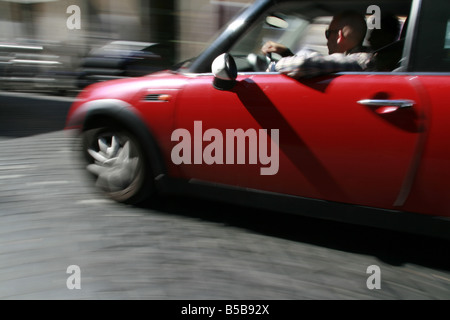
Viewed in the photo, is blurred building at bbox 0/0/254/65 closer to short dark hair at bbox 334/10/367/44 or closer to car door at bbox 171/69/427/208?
short dark hair at bbox 334/10/367/44

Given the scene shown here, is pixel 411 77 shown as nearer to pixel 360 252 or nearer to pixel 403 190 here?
pixel 403 190

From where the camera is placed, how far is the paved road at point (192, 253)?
2.44 m

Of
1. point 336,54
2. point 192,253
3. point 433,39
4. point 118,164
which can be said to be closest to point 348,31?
point 336,54

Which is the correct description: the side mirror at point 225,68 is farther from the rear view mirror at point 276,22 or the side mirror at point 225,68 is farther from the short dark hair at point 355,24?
the short dark hair at point 355,24

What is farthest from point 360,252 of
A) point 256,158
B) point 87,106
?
point 87,106

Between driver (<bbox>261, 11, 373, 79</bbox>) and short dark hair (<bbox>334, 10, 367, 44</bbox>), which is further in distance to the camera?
short dark hair (<bbox>334, 10, 367, 44</bbox>)

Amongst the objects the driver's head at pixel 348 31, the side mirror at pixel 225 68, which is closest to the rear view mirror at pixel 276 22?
the driver's head at pixel 348 31

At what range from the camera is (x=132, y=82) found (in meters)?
3.32

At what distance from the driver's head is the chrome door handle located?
65 centimetres

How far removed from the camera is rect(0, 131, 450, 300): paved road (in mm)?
2436

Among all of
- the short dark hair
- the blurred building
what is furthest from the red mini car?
the blurred building

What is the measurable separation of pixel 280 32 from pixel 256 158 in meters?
1.05
